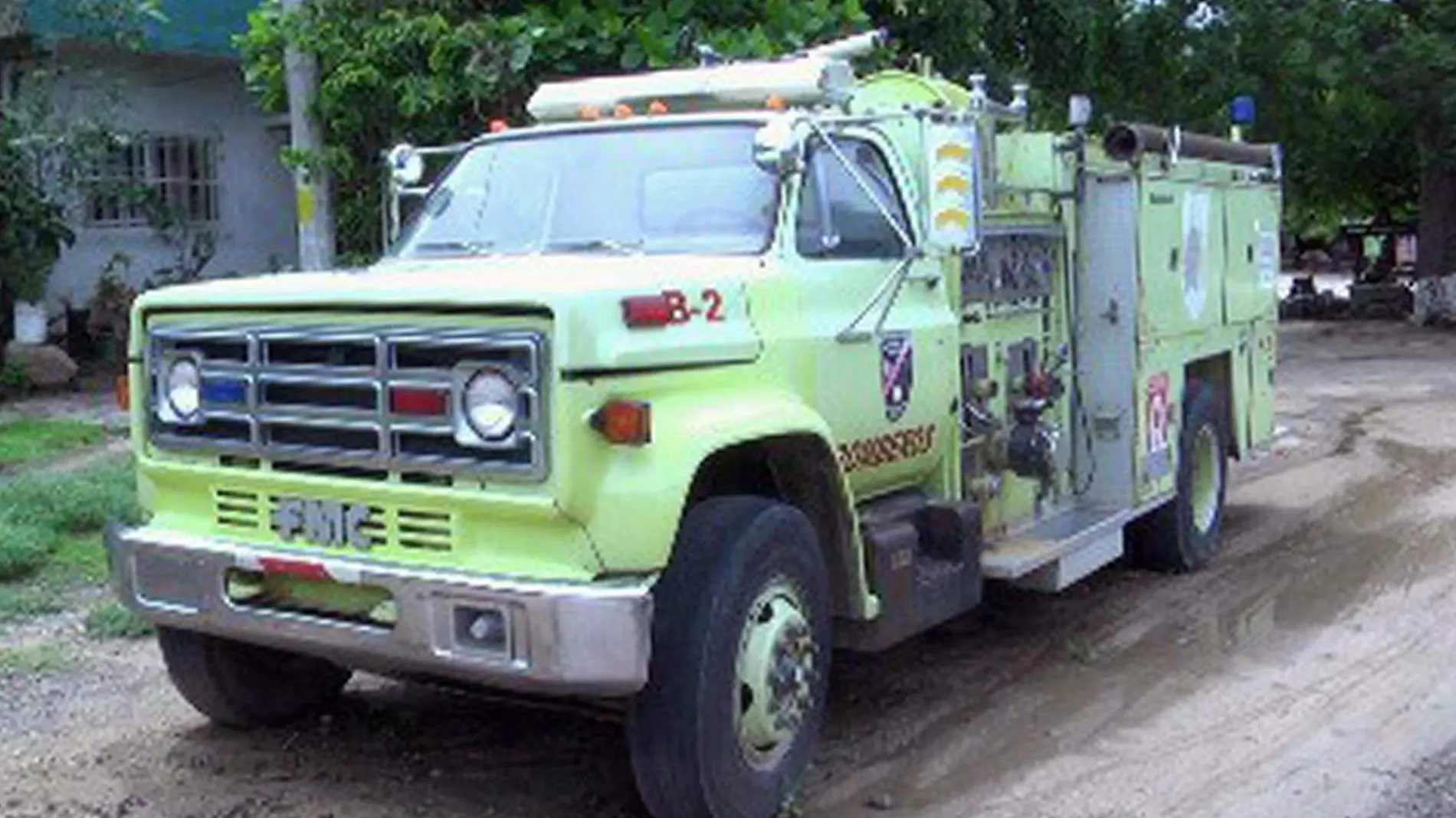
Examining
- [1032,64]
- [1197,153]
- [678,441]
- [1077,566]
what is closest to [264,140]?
[1032,64]

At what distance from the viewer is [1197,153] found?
29.6ft

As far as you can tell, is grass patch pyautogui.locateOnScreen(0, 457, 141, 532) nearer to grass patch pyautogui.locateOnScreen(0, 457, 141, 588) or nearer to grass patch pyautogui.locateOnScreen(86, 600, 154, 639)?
grass patch pyautogui.locateOnScreen(0, 457, 141, 588)

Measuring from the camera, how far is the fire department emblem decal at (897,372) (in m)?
6.05

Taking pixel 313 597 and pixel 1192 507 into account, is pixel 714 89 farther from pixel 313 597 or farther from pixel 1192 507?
pixel 1192 507

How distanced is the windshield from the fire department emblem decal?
657 mm

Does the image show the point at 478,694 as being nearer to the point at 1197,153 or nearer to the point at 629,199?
the point at 629,199

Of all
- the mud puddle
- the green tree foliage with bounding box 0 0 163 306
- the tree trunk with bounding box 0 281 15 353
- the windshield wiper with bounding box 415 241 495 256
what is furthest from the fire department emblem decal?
the tree trunk with bounding box 0 281 15 353

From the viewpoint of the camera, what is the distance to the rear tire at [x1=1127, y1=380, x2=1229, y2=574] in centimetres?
901

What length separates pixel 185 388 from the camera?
215 inches

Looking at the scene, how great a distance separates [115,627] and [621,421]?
402 centimetres

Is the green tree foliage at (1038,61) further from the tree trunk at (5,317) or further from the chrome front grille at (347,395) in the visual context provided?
the chrome front grille at (347,395)

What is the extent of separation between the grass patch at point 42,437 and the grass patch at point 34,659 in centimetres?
461

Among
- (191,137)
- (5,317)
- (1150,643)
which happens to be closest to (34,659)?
(1150,643)

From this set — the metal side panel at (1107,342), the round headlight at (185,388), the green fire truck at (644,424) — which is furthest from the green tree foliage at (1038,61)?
the round headlight at (185,388)
